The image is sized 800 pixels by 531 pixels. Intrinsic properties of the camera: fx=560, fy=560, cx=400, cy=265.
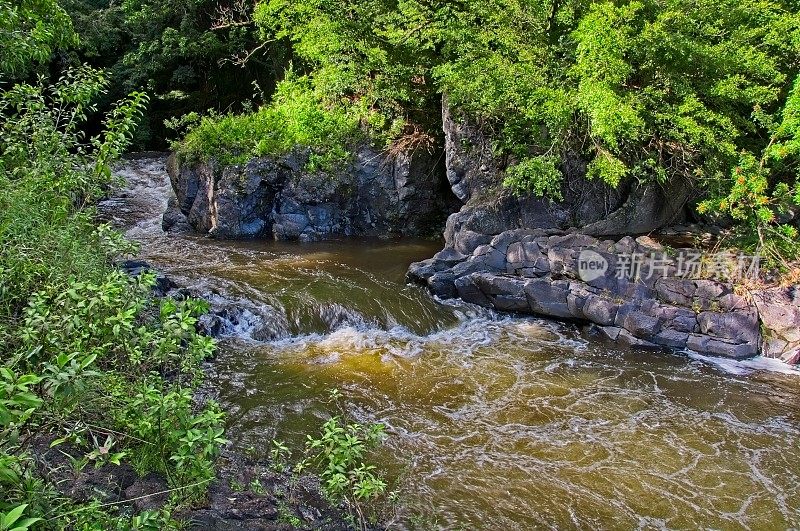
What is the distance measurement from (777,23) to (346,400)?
28.5 feet

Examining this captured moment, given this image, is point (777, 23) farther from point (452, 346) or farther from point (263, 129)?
point (263, 129)

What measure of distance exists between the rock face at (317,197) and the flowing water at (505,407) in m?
3.06

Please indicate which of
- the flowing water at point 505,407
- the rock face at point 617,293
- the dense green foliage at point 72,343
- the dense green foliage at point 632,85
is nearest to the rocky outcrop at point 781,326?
the rock face at point 617,293

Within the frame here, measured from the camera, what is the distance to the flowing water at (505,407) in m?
5.04

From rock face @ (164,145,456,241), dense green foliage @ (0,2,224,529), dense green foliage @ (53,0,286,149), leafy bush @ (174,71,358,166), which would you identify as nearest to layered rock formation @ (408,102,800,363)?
rock face @ (164,145,456,241)

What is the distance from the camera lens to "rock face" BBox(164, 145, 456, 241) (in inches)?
532

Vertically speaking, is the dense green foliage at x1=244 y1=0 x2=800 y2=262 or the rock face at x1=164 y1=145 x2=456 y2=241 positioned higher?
the dense green foliage at x1=244 y1=0 x2=800 y2=262

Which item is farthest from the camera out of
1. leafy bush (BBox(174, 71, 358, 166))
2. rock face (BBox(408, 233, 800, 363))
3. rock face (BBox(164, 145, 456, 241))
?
leafy bush (BBox(174, 71, 358, 166))

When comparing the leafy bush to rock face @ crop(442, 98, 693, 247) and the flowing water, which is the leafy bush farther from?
rock face @ crop(442, 98, 693, 247)

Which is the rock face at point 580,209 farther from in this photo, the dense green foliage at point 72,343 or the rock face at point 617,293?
the dense green foliage at point 72,343

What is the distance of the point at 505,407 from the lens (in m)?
6.65

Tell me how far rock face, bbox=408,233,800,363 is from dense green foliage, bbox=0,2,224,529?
21.0ft

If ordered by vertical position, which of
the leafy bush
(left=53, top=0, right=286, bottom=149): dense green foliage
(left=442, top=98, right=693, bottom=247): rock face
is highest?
(left=53, top=0, right=286, bottom=149): dense green foliage

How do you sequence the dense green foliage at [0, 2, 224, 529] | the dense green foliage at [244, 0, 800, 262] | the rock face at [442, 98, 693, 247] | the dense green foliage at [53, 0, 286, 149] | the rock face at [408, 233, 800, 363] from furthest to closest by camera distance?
1. the dense green foliage at [53, 0, 286, 149]
2. the rock face at [442, 98, 693, 247]
3. the dense green foliage at [244, 0, 800, 262]
4. the rock face at [408, 233, 800, 363]
5. the dense green foliage at [0, 2, 224, 529]
